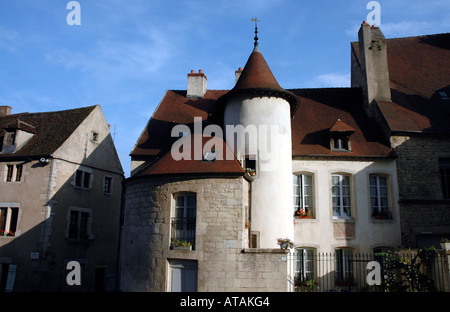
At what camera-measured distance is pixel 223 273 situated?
10.3 meters

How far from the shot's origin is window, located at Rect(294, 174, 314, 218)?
1421 cm

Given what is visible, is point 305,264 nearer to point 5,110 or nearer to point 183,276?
point 183,276

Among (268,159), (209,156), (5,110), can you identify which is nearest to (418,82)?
(268,159)

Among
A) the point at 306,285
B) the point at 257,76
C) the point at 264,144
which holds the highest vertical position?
the point at 257,76

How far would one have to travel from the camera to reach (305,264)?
13.7 meters

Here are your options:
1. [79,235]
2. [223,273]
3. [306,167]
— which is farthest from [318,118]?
[79,235]

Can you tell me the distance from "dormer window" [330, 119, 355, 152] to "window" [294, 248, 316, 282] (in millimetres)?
4066

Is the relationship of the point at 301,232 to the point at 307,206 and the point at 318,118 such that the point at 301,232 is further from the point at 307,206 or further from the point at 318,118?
the point at 318,118

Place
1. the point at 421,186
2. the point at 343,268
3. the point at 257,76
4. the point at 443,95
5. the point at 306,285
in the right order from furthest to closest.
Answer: the point at 443,95, the point at 421,186, the point at 257,76, the point at 343,268, the point at 306,285

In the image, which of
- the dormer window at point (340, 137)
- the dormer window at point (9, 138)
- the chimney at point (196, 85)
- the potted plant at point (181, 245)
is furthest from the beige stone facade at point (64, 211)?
the dormer window at point (340, 137)

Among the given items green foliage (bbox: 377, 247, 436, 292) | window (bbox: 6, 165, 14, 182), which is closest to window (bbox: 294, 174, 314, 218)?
green foliage (bbox: 377, 247, 436, 292)

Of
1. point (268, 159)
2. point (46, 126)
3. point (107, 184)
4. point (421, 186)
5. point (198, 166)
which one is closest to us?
point (198, 166)

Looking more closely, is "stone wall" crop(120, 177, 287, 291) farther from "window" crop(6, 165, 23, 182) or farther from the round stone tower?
"window" crop(6, 165, 23, 182)

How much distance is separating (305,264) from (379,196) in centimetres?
389
